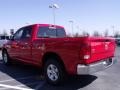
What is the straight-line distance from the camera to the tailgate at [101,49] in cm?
606

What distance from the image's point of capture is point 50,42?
6883 mm

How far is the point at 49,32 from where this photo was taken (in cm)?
852

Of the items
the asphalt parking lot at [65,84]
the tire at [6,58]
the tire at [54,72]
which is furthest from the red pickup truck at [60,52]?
the tire at [6,58]

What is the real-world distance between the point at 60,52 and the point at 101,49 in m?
1.15

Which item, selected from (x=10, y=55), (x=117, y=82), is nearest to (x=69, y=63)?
(x=117, y=82)

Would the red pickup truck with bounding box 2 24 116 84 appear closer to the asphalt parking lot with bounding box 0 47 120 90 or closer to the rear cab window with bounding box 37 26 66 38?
the rear cab window with bounding box 37 26 66 38

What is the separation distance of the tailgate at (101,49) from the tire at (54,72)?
1.03 metres

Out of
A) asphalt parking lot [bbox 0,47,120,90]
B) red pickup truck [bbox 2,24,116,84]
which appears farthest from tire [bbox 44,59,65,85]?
asphalt parking lot [bbox 0,47,120,90]

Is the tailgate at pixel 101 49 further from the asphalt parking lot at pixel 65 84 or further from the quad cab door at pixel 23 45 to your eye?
the quad cab door at pixel 23 45

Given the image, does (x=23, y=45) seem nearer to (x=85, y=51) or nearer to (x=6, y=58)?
(x=6, y=58)

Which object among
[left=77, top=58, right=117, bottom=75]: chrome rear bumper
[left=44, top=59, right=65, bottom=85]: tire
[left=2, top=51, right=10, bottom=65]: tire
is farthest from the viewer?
[left=2, top=51, right=10, bottom=65]: tire

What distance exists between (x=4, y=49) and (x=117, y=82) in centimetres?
606

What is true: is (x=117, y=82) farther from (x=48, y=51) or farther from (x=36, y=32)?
(x=36, y=32)

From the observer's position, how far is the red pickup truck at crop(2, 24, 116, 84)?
235 inches
